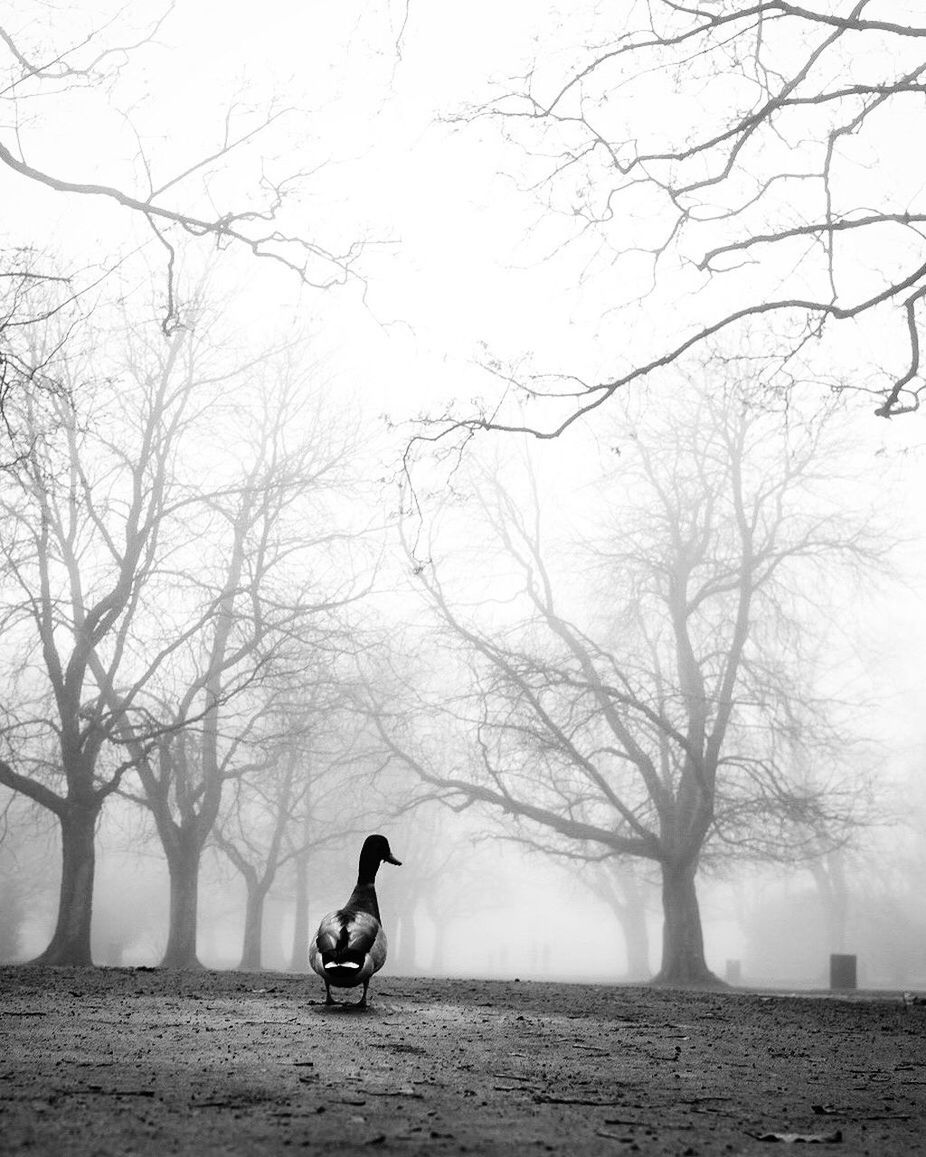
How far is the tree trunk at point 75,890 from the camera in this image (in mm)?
19047

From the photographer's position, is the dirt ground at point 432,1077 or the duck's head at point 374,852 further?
the duck's head at point 374,852

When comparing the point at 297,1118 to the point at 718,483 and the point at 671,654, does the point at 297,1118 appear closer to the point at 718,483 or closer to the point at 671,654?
the point at 718,483

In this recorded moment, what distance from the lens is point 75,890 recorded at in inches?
763

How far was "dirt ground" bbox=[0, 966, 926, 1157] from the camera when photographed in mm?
4328

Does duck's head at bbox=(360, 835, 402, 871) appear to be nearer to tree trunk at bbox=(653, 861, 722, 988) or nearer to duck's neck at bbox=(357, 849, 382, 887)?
duck's neck at bbox=(357, 849, 382, 887)

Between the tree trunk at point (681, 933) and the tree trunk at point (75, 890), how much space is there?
10.4 metres

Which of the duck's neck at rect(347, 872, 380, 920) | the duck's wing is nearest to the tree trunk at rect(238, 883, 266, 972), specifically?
the duck's neck at rect(347, 872, 380, 920)

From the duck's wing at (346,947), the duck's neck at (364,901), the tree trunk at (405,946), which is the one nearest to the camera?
the duck's wing at (346,947)

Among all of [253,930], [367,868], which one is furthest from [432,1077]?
[253,930]

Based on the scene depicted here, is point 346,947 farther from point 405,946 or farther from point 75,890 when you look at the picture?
point 405,946

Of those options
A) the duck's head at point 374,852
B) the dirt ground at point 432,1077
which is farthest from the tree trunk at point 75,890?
the duck's head at point 374,852

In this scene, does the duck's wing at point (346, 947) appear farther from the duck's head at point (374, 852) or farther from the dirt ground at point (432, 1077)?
the duck's head at point (374, 852)

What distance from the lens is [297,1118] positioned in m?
4.55

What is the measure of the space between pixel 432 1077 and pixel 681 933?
1789 cm
